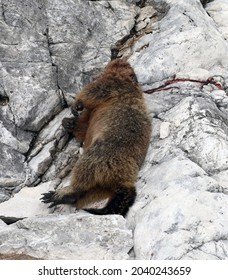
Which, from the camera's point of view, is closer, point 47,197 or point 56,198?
point 56,198

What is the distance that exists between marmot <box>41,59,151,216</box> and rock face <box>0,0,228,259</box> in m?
0.18

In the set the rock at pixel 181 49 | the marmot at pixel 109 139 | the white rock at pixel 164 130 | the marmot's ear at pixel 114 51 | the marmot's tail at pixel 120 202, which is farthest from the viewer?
the marmot's ear at pixel 114 51

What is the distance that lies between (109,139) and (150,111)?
128cm

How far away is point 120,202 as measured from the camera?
7.00 metres

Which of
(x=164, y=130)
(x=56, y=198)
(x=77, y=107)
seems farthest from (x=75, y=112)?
(x=56, y=198)

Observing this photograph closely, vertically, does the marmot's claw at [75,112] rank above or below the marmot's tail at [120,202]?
above

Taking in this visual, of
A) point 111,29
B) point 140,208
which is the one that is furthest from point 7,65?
point 140,208

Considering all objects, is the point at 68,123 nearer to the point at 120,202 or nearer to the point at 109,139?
the point at 109,139

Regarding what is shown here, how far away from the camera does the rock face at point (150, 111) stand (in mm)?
6273

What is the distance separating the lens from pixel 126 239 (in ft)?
21.0

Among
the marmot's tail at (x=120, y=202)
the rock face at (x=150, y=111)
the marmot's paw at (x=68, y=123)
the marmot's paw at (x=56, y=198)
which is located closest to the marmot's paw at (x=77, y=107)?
the marmot's paw at (x=68, y=123)

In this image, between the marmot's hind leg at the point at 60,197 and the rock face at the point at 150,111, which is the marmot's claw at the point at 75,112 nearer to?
the rock face at the point at 150,111

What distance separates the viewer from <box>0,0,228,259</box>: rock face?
6.27m

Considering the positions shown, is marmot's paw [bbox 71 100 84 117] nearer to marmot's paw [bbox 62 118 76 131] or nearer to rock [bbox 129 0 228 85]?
marmot's paw [bbox 62 118 76 131]
